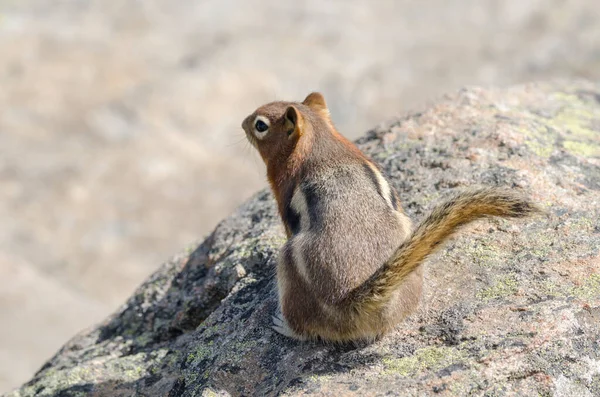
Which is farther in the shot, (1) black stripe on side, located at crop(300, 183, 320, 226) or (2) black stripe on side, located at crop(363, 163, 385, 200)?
(2) black stripe on side, located at crop(363, 163, 385, 200)

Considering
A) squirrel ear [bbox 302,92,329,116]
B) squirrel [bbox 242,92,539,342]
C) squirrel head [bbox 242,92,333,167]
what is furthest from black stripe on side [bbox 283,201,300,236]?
squirrel ear [bbox 302,92,329,116]

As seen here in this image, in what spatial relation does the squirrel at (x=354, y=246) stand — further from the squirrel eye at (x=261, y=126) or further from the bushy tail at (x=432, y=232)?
the squirrel eye at (x=261, y=126)

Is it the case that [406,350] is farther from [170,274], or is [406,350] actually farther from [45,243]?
[45,243]

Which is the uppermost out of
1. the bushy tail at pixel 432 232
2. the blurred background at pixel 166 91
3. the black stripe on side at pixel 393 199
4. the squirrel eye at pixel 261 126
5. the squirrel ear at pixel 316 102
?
the blurred background at pixel 166 91

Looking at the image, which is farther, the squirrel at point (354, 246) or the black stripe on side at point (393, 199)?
the black stripe on side at point (393, 199)

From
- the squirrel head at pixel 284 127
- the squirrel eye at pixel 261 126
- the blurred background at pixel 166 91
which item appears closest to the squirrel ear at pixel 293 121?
the squirrel head at pixel 284 127

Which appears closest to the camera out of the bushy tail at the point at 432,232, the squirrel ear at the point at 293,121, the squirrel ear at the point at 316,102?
the bushy tail at the point at 432,232

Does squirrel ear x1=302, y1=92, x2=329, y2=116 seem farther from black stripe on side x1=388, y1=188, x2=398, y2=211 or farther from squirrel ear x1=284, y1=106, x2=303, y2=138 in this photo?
black stripe on side x1=388, y1=188, x2=398, y2=211
